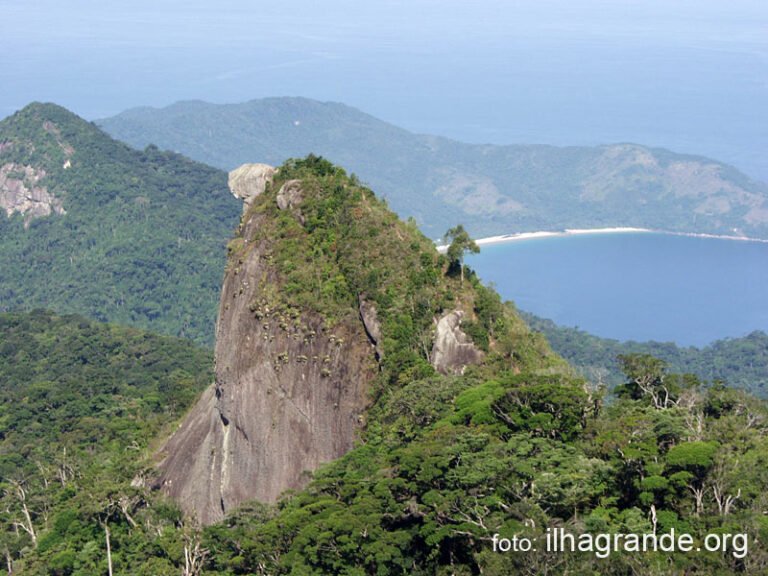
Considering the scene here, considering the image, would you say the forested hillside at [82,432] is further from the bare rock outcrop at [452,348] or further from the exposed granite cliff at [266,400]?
the bare rock outcrop at [452,348]

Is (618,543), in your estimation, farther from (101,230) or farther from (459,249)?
(101,230)

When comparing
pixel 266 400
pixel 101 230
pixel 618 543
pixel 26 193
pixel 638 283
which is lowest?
pixel 638 283

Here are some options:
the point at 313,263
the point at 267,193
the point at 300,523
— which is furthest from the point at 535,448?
the point at 267,193

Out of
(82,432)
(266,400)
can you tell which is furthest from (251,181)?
(82,432)

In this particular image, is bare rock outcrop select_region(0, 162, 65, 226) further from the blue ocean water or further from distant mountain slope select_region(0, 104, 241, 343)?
the blue ocean water

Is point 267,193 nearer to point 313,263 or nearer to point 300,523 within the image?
point 313,263

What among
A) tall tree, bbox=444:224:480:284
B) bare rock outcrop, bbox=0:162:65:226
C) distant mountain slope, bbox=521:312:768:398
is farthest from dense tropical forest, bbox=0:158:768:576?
bare rock outcrop, bbox=0:162:65:226

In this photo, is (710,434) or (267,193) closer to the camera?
(710,434)
